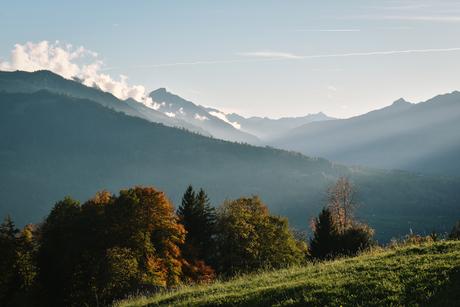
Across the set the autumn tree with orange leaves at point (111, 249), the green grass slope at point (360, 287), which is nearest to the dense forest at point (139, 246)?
the autumn tree with orange leaves at point (111, 249)

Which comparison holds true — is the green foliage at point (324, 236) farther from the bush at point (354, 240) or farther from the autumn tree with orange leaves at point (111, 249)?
the autumn tree with orange leaves at point (111, 249)

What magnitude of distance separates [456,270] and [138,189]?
38.6 meters

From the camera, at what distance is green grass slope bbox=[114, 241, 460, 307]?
8.90m

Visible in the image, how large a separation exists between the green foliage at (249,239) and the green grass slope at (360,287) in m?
31.1

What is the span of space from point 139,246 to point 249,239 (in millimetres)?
17465

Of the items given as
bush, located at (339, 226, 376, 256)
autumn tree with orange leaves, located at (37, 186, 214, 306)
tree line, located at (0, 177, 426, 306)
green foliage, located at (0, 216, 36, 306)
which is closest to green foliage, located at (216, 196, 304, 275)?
tree line, located at (0, 177, 426, 306)

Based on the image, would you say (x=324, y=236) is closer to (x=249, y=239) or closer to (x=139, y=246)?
(x=249, y=239)

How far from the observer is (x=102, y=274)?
28.6 m

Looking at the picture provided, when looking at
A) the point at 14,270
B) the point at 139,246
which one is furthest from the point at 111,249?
the point at 14,270

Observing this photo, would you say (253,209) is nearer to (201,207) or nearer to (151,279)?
(201,207)

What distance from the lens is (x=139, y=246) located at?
3562cm

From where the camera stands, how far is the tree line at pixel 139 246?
3306 centimetres

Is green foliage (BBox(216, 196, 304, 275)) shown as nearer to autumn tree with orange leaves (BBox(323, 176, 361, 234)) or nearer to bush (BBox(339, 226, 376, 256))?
autumn tree with orange leaves (BBox(323, 176, 361, 234))

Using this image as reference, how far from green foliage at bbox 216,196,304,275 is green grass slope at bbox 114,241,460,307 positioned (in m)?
31.1
